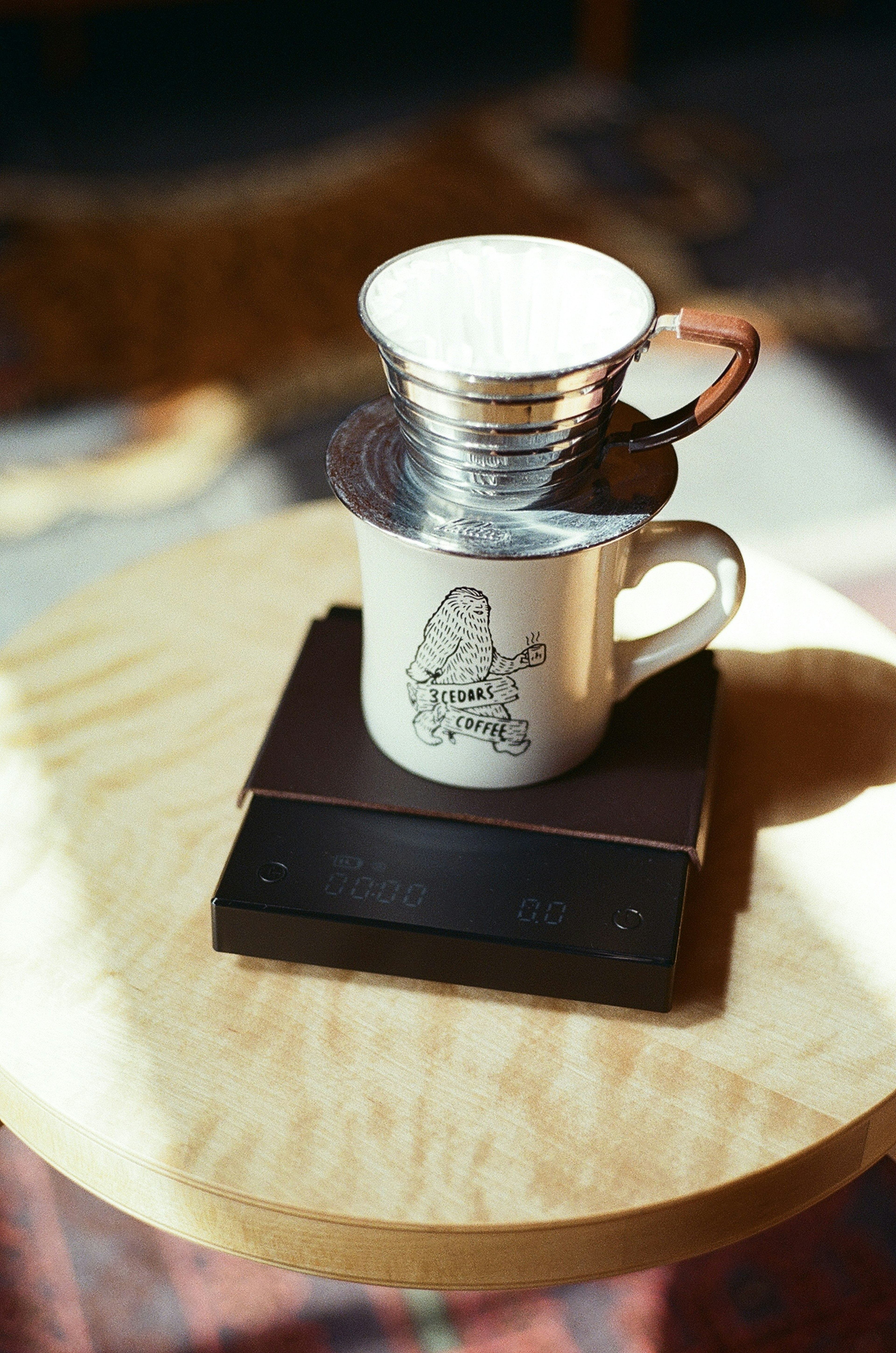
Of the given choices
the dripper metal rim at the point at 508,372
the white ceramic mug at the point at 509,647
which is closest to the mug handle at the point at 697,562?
the white ceramic mug at the point at 509,647

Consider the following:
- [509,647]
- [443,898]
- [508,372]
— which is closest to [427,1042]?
[443,898]

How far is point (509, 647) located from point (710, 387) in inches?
5.2

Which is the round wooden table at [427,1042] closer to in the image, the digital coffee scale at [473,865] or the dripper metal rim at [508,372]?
the digital coffee scale at [473,865]

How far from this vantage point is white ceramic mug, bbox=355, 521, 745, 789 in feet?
1.70

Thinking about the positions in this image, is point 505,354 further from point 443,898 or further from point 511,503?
point 443,898

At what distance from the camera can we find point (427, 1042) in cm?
53

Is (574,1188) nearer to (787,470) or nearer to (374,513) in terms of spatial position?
(374,513)

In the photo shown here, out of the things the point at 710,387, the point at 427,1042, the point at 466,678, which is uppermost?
the point at 710,387

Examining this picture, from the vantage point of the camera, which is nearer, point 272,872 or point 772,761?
point 272,872

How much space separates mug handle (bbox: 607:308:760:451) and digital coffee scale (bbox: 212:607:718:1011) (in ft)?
0.51

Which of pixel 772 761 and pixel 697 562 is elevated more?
pixel 697 562

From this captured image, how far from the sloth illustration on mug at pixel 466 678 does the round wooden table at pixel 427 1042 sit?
11cm

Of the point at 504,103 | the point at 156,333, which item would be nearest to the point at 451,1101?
the point at 156,333

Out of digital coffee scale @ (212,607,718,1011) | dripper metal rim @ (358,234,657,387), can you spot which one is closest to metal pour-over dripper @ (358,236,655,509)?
dripper metal rim @ (358,234,657,387)
